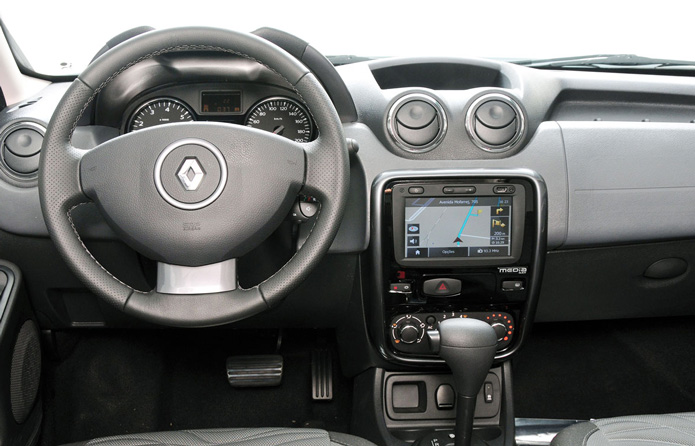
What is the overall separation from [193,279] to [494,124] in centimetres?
72

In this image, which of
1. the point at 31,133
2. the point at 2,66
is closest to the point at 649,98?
the point at 31,133

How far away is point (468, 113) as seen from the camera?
1324 millimetres

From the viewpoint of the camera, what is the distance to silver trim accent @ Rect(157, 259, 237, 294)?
1021mm

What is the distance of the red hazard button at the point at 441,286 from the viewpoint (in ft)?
4.39

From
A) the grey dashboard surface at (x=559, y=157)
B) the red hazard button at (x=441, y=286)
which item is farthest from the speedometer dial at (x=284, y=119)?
the red hazard button at (x=441, y=286)

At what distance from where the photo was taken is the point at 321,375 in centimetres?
186

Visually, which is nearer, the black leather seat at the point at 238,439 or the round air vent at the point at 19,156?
the black leather seat at the point at 238,439

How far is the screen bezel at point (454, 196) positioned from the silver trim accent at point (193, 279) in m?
0.41

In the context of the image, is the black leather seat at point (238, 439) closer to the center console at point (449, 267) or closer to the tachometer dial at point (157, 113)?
the center console at point (449, 267)

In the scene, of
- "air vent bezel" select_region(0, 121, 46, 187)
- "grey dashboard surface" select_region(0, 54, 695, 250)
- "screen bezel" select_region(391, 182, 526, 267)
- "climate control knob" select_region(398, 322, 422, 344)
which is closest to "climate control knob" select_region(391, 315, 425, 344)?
"climate control knob" select_region(398, 322, 422, 344)

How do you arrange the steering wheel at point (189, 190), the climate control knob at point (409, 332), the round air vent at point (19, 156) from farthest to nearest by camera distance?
the climate control knob at point (409, 332)
the round air vent at point (19, 156)
the steering wheel at point (189, 190)

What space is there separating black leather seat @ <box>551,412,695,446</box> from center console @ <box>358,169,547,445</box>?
0.30 meters

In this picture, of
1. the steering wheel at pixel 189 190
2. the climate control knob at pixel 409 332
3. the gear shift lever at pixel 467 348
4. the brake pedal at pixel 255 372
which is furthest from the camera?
the brake pedal at pixel 255 372

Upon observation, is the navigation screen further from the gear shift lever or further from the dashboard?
the gear shift lever
